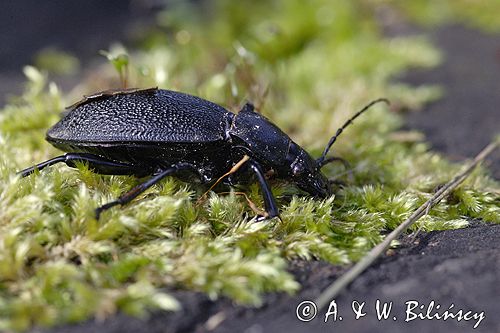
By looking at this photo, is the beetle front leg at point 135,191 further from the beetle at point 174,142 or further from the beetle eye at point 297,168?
the beetle eye at point 297,168

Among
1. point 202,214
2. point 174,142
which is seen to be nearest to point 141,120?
point 174,142

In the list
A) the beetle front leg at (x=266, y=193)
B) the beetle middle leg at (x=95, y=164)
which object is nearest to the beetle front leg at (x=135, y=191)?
the beetle middle leg at (x=95, y=164)

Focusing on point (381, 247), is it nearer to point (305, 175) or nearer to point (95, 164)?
point (305, 175)

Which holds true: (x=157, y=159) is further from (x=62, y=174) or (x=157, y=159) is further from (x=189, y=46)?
(x=189, y=46)

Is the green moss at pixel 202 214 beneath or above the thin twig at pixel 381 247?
above

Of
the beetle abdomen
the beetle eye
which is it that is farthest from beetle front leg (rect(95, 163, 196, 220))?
the beetle eye

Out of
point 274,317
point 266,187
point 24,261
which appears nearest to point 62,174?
point 24,261

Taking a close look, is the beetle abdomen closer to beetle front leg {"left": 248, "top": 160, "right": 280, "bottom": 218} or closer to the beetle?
the beetle
